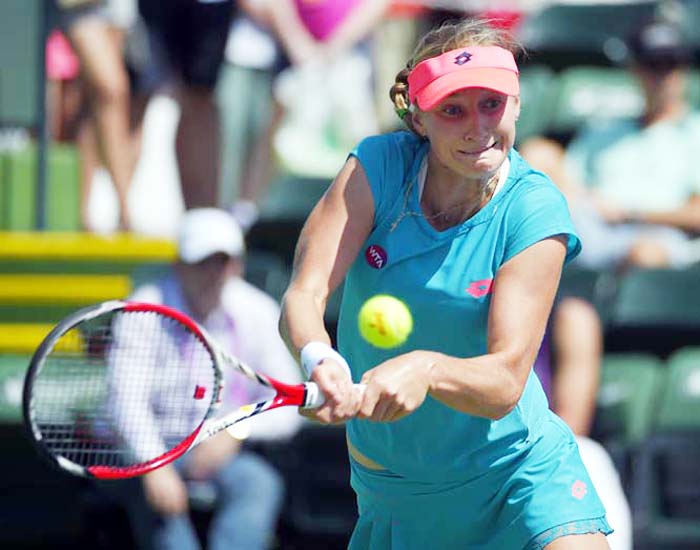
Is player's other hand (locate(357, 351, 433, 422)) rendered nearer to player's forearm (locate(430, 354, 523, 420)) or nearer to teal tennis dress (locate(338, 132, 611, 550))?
player's forearm (locate(430, 354, 523, 420))

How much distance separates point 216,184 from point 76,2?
45.2 inches

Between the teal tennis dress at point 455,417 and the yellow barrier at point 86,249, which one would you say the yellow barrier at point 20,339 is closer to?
the yellow barrier at point 86,249

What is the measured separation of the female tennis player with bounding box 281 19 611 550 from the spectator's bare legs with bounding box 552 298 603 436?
2.29 metres

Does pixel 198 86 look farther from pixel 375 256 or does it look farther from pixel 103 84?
pixel 375 256

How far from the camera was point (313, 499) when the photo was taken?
21.2 feet

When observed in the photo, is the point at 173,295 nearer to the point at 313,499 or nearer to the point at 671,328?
the point at 313,499

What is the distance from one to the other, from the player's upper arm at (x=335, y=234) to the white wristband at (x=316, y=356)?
0.75ft

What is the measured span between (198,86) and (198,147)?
26cm

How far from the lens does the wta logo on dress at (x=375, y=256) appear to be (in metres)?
3.47

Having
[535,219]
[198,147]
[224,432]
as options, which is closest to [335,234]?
[535,219]

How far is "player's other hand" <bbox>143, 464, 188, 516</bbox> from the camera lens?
5699 millimetres

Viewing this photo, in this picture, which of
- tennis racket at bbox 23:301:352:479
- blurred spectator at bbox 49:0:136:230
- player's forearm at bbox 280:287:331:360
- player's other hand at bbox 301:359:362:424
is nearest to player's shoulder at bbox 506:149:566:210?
player's forearm at bbox 280:287:331:360

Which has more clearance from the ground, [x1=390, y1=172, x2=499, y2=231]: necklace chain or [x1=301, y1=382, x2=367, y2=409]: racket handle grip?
[x1=390, y1=172, x2=499, y2=231]: necklace chain

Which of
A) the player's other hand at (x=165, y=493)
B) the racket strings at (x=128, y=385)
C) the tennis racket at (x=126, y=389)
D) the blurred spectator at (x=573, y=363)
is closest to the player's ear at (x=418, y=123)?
the tennis racket at (x=126, y=389)
